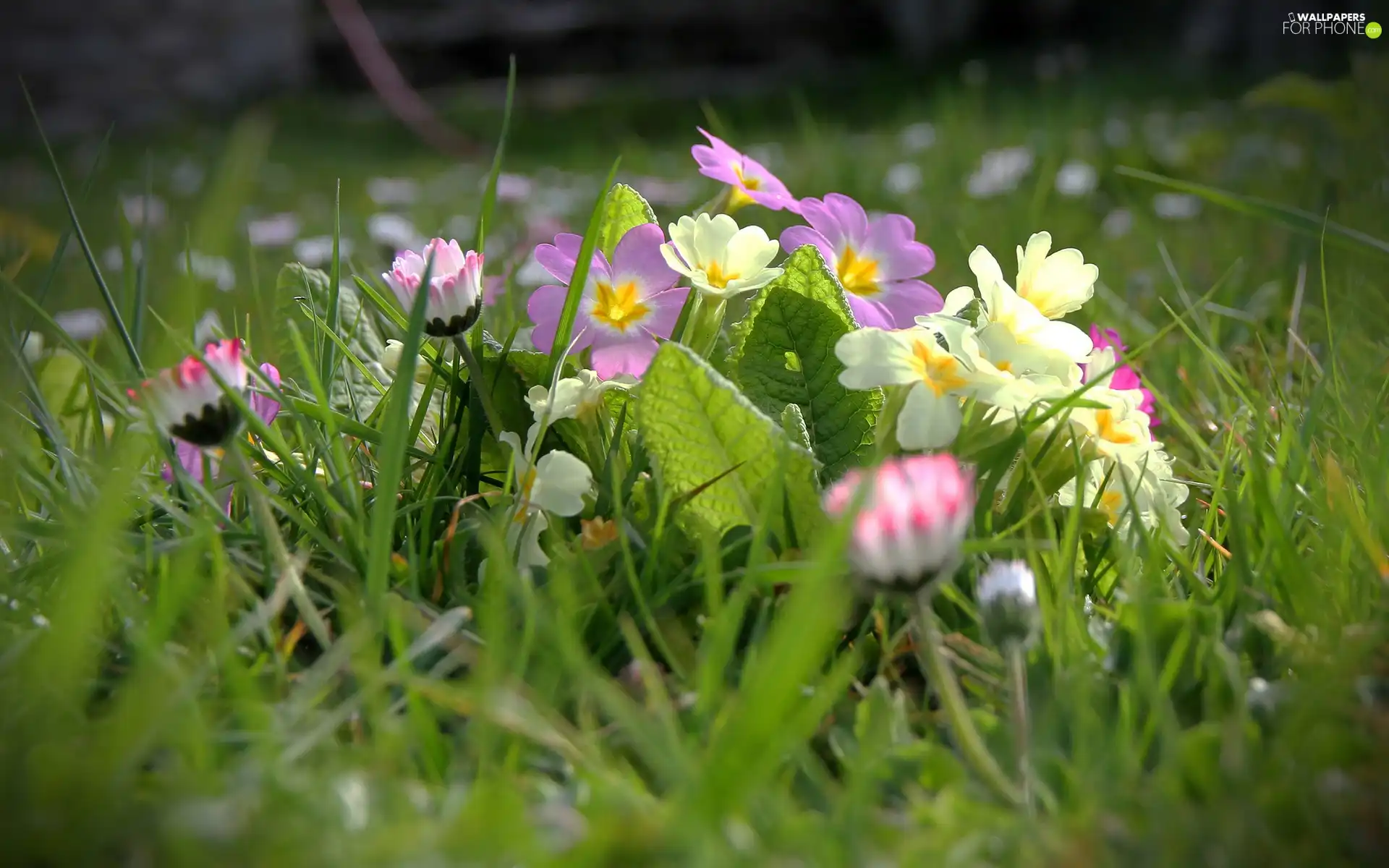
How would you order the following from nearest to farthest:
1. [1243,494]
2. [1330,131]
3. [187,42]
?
[1243,494], [1330,131], [187,42]

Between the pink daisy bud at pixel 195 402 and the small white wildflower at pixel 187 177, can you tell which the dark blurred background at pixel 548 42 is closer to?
the small white wildflower at pixel 187 177

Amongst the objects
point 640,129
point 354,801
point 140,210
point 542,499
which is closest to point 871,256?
point 542,499

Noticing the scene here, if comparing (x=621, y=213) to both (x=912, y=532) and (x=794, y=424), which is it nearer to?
(x=794, y=424)

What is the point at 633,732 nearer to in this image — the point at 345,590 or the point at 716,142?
the point at 345,590

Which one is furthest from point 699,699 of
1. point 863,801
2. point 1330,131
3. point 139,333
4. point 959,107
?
point 959,107

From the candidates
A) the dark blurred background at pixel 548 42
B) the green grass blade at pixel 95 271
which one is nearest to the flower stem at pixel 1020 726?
the green grass blade at pixel 95 271

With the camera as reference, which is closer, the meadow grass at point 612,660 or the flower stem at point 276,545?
the meadow grass at point 612,660
